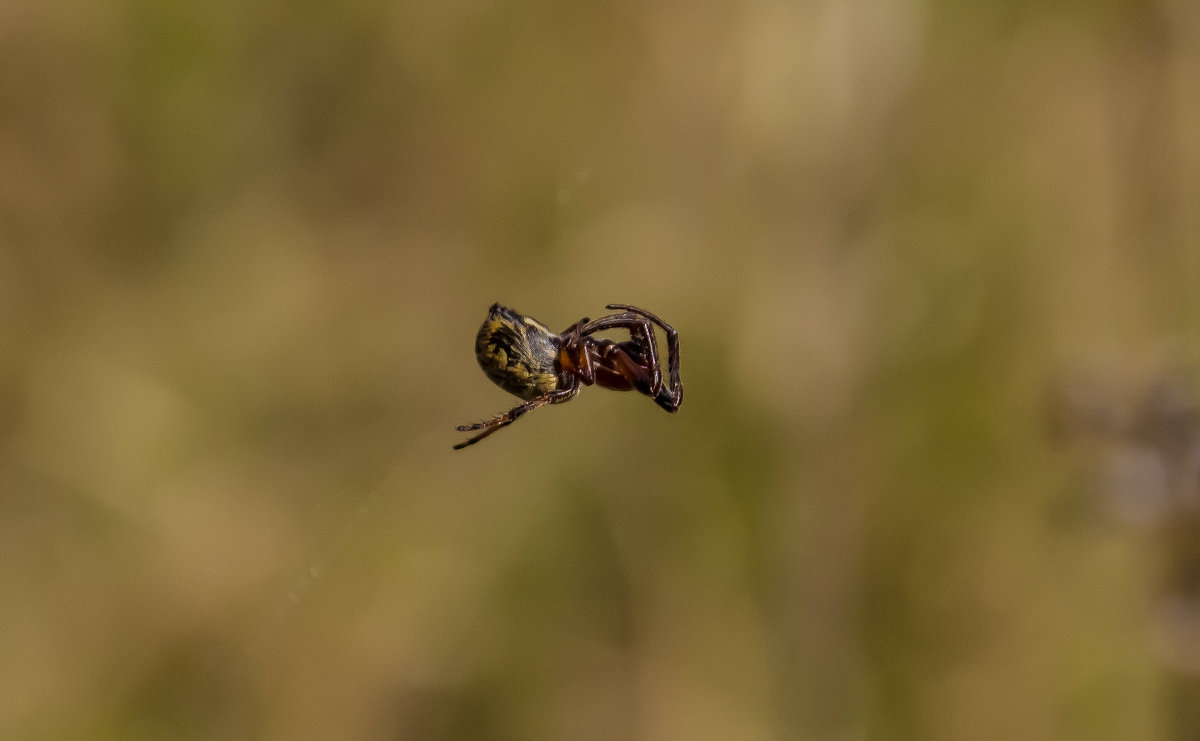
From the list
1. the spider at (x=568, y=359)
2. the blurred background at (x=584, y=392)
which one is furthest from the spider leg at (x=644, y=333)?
the blurred background at (x=584, y=392)

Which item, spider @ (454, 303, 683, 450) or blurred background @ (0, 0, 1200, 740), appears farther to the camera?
blurred background @ (0, 0, 1200, 740)

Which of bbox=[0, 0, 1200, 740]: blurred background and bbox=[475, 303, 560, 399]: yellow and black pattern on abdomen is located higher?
bbox=[0, 0, 1200, 740]: blurred background

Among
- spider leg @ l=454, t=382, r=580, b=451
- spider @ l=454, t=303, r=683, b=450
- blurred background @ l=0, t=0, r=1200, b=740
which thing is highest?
blurred background @ l=0, t=0, r=1200, b=740

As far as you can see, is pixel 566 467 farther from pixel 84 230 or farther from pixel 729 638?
pixel 84 230

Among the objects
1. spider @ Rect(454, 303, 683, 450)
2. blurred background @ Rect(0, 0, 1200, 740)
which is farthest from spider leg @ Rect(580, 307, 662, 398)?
blurred background @ Rect(0, 0, 1200, 740)

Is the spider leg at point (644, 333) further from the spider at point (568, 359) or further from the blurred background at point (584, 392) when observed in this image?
the blurred background at point (584, 392)

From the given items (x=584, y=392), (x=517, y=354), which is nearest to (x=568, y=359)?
(x=517, y=354)

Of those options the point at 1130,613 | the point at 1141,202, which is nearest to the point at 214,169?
the point at 1141,202

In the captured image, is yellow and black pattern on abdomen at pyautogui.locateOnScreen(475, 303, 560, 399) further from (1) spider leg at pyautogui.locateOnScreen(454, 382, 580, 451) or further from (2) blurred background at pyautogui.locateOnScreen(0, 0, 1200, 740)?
(2) blurred background at pyautogui.locateOnScreen(0, 0, 1200, 740)
